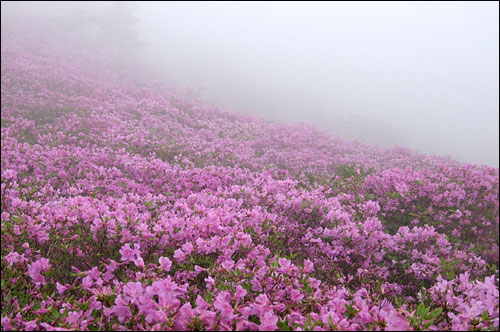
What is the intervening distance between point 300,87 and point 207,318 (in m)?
56.9

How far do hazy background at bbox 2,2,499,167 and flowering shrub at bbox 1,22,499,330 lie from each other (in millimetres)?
21100

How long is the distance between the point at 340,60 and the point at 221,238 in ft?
292

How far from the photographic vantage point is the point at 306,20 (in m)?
102

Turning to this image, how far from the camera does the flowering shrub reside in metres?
2.46

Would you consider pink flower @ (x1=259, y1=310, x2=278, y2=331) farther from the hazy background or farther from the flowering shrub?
the hazy background

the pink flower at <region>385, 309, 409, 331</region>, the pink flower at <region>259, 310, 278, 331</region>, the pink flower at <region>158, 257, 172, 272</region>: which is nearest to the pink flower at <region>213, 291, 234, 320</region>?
the pink flower at <region>259, 310, 278, 331</region>

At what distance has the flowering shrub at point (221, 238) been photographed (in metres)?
2.46

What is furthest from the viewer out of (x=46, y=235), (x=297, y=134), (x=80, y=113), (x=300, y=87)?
(x=300, y=87)

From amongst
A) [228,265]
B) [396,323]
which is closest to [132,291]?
[228,265]

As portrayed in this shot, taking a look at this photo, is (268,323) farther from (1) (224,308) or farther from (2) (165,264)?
(2) (165,264)

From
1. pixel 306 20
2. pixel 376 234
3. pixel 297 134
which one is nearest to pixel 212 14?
pixel 306 20

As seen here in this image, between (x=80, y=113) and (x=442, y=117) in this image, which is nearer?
(x=80, y=113)

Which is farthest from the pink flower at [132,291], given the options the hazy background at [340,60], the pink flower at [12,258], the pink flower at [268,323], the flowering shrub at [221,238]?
the hazy background at [340,60]

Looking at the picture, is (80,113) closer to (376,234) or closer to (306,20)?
(376,234)
